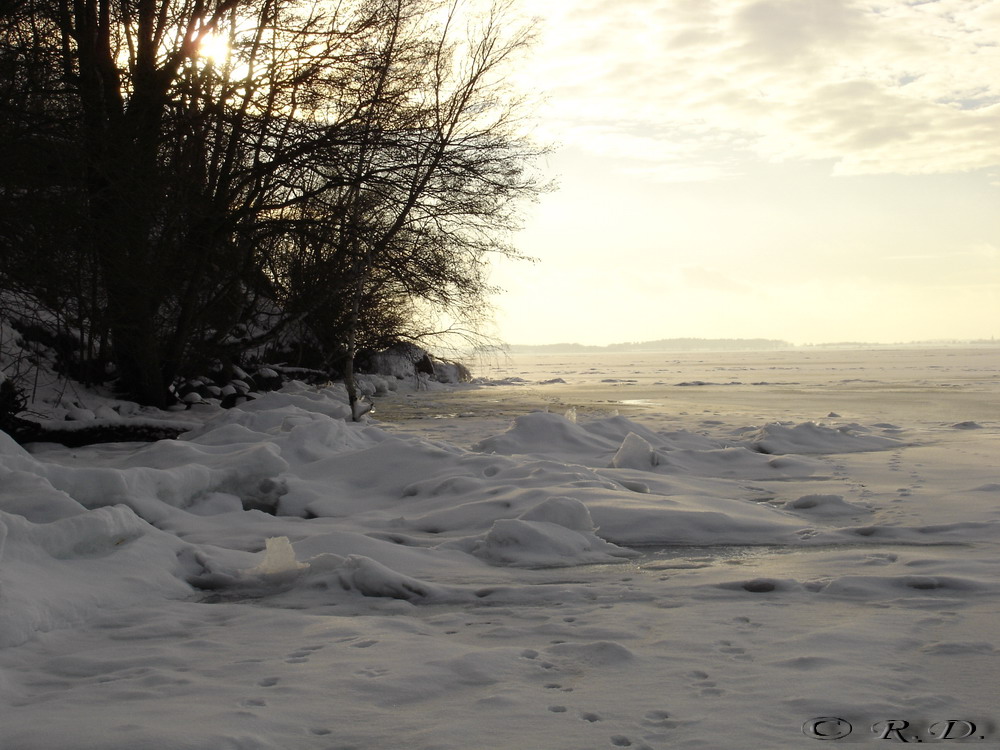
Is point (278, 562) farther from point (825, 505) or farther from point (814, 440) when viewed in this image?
point (814, 440)

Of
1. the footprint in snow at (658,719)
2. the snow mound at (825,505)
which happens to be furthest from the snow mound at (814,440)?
the footprint in snow at (658,719)

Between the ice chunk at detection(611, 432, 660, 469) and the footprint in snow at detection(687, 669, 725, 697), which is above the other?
the ice chunk at detection(611, 432, 660, 469)

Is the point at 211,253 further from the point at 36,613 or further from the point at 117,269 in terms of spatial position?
the point at 36,613

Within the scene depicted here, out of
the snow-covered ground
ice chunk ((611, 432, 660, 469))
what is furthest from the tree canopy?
ice chunk ((611, 432, 660, 469))

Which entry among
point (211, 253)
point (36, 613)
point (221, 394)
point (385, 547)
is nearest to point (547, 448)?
point (385, 547)

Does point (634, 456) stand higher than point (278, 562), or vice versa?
point (634, 456)

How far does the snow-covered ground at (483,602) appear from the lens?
218 centimetres

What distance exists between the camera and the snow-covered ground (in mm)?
2178

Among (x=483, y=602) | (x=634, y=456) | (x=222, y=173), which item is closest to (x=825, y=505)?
(x=634, y=456)

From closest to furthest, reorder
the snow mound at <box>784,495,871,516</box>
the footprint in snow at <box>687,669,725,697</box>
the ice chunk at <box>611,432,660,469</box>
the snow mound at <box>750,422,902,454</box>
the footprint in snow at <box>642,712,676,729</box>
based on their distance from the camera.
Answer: the footprint in snow at <box>642,712,676,729</box> < the footprint in snow at <box>687,669,725,697</box> < the snow mound at <box>784,495,871,516</box> < the ice chunk at <box>611,432,660,469</box> < the snow mound at <box>750,422,902,454</box>

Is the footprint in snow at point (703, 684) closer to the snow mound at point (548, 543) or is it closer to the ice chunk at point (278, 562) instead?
the snow mound at point (548, 543)

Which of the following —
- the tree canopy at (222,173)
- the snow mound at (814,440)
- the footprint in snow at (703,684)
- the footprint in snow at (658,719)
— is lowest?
the footprint in snow at (658,719)

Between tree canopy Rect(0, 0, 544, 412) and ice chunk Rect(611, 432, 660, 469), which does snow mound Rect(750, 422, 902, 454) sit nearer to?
ice chunk Rect(611, 432, 660, 469)

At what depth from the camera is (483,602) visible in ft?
11.2
